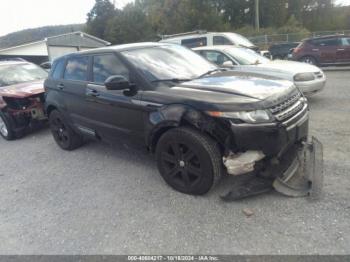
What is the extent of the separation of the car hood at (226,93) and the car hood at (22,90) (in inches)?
149

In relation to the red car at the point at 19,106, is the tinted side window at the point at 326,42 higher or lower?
higher

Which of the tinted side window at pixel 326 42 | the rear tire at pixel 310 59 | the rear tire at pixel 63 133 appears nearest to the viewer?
the rear tire at pixel 63 133

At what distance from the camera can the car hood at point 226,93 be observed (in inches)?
109

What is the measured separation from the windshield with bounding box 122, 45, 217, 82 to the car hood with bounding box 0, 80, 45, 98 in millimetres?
3255

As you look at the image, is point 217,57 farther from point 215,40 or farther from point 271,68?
point 215,40

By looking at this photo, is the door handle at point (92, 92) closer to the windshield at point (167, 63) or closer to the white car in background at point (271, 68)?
the windshield at point (167, 63)

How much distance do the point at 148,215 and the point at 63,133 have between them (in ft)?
9.74

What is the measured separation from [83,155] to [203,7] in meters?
36.5

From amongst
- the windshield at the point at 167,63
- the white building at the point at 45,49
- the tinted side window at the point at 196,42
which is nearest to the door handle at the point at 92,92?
the windshield at the point at 167,63

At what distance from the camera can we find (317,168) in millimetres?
3186

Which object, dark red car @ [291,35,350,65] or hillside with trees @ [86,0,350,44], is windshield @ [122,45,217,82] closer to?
dark red car @ [291,35,350,65]

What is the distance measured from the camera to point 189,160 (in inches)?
122

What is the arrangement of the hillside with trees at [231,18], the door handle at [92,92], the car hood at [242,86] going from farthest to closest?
→ the hillside with trees at [231,18] < the door handle at [92,92] < the car hood at [242,86]

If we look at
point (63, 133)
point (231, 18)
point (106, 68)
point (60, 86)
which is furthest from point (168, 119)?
point (231, 18)
